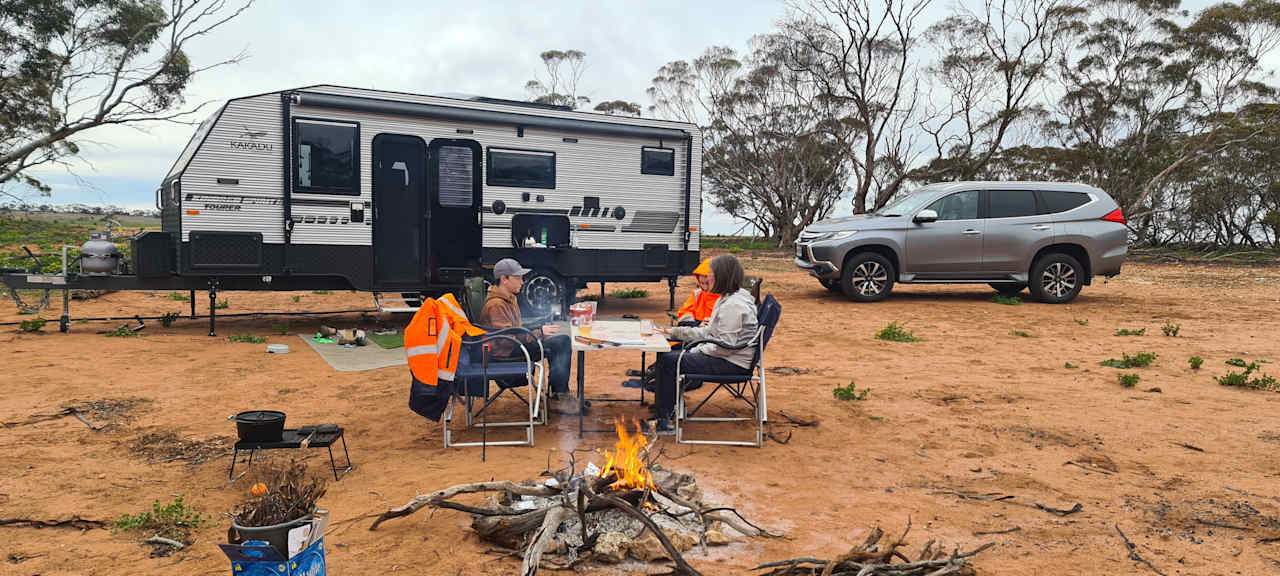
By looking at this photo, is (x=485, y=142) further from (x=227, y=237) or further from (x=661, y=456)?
(x=661, y=456)

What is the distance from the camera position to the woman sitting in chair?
16.0ft

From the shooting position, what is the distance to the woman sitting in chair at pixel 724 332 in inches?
192

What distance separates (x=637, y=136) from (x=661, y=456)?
22.1 ft

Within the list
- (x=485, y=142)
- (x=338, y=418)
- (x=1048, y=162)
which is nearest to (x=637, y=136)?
A: (x=485, y=142)

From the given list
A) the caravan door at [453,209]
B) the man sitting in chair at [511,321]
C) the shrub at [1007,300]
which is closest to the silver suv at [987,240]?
the shrub at [1007,300]

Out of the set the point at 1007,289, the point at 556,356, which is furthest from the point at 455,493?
the point at 1007,289

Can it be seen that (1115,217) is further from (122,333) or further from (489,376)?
(122,333)

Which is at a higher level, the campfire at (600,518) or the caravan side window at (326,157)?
the caravan side window at (326,157)

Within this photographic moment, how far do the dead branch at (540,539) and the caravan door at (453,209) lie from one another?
22.3 feet

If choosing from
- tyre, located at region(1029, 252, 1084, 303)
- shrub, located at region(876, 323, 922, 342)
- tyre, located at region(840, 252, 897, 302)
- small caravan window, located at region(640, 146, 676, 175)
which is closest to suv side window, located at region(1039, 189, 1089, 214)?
tyre, located at region(1029, 252, 1084, 303)

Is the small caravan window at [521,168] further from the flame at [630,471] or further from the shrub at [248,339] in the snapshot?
the flame at [630,471]

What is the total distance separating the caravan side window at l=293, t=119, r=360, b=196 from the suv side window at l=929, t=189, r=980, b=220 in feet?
27.2

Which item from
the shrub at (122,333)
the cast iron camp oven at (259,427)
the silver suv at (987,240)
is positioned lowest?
the shrub at (122,333)

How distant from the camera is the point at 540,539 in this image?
9.89ft
